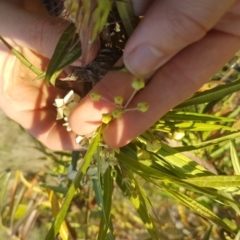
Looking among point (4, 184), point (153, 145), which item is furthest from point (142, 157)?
point (4, 184)

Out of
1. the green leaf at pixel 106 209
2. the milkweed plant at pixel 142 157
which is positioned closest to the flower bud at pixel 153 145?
the milkweed plant at pixel 142 157

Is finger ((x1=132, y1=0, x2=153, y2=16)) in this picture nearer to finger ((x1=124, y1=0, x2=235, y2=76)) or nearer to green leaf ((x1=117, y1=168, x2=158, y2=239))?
finger ((x1=124, y1=0, x2=235, y2=76))

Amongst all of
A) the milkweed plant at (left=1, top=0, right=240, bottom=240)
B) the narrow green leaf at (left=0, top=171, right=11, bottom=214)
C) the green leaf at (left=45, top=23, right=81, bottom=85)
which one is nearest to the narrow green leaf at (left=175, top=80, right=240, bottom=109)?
the milkweed plant at (left=1, top=0, right=240, bottom=240)

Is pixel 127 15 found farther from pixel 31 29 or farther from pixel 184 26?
pixel 31 29

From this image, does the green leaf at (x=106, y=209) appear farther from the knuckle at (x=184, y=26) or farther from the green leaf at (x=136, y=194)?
the knuckle at (x=184, y=26)

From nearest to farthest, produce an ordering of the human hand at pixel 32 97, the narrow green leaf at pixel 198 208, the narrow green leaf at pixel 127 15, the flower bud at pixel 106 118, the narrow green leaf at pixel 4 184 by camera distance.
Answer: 1. the narrow green leaf at pixel 127 15
2. the flower bud at pixel 106 118
3. the narrow green leaf at pixel 198 208
4. the human hand at pixel 32 97
5. the narrow green leaf at pixel 4 184

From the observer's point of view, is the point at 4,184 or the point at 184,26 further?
the point at 4,184
